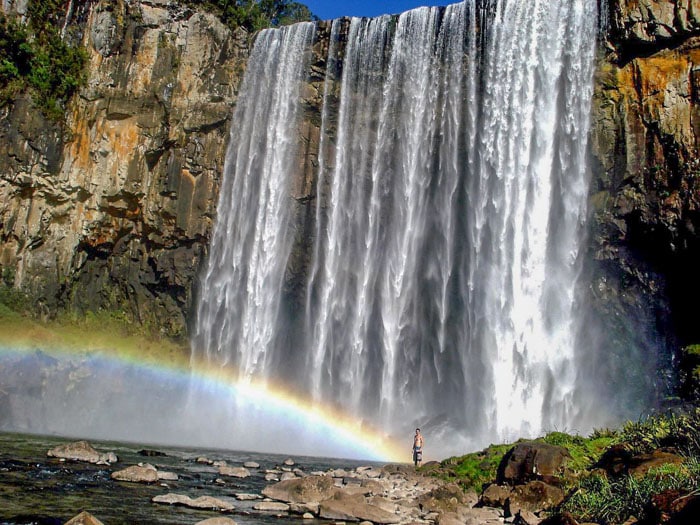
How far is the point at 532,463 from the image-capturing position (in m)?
13.4

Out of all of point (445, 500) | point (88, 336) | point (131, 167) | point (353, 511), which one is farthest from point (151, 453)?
point (131, 167)

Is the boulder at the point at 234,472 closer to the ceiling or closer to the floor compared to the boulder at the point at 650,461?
closer to the floor

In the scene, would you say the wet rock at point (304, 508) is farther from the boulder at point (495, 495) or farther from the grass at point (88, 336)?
the grass at point (88, 336)

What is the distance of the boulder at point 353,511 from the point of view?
37.4 feet

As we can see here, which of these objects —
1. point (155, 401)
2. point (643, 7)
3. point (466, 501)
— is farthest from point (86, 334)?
point (643, 7)

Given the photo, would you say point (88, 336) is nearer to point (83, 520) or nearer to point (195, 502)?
point (195, 502)

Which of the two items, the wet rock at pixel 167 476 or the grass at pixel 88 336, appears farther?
the grass at pixel 88 336

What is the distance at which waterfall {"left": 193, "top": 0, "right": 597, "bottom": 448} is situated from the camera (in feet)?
90.7

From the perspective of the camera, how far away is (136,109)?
3456 cm

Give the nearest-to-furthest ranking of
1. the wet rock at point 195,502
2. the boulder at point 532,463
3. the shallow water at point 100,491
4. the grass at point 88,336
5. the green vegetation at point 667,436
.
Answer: the shallow water at point 100,491
the green vegetation at point 667,436
the wet rock at point 195,502
the boulder at point 532,463
the grass at point 88,336

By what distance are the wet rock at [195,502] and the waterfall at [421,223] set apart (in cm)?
1590

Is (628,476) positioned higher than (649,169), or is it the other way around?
(649,169)

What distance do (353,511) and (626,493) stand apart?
457 centimetres

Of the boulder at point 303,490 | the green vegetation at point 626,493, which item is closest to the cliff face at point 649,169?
the green vegetation at point 626,493
